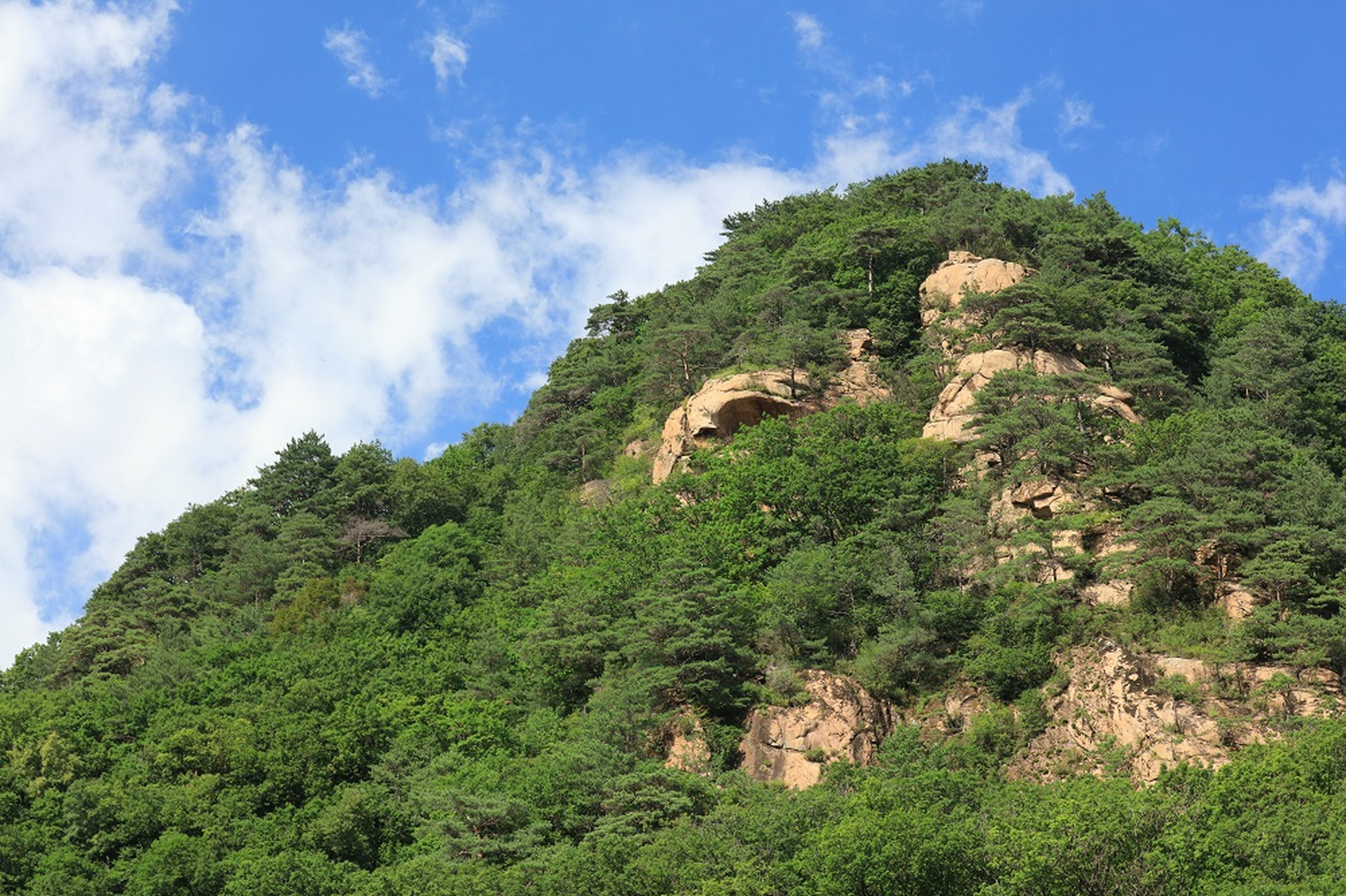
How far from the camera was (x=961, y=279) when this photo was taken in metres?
63.4

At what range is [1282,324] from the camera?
189 feet

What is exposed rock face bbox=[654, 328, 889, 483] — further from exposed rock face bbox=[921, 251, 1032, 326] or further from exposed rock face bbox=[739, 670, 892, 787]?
exposed rock face bbox=[739, 670, 892, 787]

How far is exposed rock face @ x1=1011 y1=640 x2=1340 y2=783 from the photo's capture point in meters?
38.8

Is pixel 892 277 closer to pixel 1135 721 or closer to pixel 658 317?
pixel 658 317

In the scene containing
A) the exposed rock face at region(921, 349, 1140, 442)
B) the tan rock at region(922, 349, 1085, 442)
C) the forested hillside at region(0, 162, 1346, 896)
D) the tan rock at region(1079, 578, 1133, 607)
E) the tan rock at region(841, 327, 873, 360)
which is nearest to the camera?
the forested hillside at region(0, 162, 1346, 896)

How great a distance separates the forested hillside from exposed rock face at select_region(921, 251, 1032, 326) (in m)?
0.63

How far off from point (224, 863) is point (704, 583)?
51.2 ft

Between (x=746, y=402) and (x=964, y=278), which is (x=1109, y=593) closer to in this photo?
(x=746, y=402)

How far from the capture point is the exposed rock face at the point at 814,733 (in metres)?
41.7

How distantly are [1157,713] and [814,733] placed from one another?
8987 mm

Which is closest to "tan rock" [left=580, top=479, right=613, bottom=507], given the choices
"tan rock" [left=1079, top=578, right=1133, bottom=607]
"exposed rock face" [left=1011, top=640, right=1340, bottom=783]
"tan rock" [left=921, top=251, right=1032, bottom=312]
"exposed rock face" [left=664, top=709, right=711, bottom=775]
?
"tan rock" [left=921, top=251, right=1032, bottom=312]

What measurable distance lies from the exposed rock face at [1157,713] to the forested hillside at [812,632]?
0.13 metres

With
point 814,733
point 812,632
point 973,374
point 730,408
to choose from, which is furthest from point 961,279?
point 814,733

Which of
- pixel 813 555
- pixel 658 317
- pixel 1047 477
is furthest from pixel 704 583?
pixel 658 317
